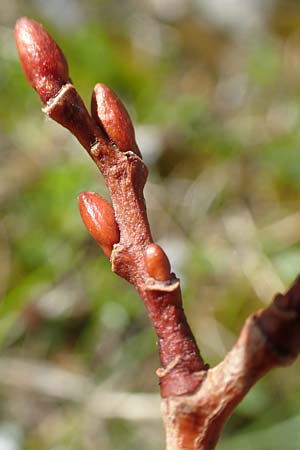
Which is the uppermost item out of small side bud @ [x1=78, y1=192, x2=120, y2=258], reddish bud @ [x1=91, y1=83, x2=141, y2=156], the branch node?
reddish bud @ [x1=91, y1=83, x2=141, y2=156]

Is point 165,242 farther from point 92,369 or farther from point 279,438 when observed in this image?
point 279,438

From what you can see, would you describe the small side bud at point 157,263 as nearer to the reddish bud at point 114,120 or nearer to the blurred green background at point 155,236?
the reddish bud at point 114,120

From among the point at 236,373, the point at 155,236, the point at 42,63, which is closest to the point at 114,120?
the point at 42,63

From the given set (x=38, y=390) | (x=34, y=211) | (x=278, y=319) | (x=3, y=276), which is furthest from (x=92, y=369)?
(x=278, y=319)

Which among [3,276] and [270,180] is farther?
[270,180]

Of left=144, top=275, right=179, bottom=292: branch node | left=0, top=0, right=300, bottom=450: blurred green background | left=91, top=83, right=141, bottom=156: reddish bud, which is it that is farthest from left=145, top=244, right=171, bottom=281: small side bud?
left=0, top=0, right=300, bottom=450: blurred green background

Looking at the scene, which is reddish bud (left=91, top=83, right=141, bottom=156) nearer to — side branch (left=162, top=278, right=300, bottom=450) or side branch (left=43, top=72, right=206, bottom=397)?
side branch (left=43, top=72, right=206, bottom=397)
